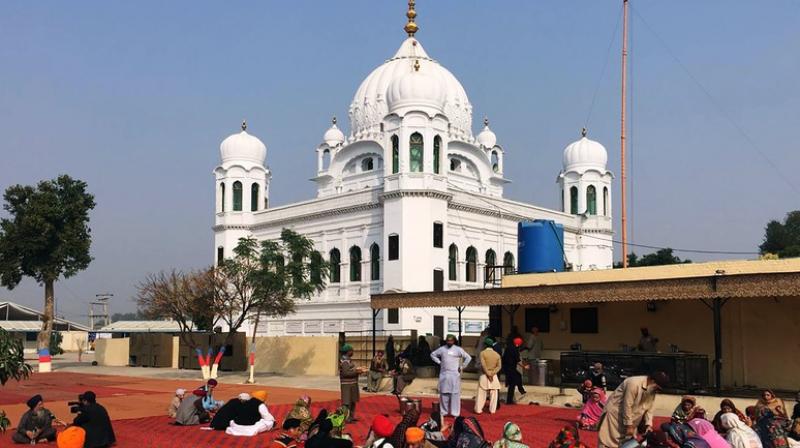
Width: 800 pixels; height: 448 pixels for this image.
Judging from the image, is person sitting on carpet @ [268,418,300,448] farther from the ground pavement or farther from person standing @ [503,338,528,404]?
person standing @ [503,338,528,404]

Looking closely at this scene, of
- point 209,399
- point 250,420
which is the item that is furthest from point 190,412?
point 250,420

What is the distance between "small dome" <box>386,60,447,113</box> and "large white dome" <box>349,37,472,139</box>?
6.04 metres

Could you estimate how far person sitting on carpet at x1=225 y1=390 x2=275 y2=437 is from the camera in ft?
41.1

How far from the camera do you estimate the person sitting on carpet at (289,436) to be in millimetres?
9492

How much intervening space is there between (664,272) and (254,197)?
31837 millimetres

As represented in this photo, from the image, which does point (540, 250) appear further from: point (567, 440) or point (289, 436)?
point (567, 440)

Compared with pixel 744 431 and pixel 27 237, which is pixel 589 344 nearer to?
pixel 744 431

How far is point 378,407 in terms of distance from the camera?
53.8ft

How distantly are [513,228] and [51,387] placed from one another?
2533 centimetres

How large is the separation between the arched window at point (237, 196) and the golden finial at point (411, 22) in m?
13.4

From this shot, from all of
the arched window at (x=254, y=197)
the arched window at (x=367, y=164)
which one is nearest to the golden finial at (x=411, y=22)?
the arched window at (x=367, y=164)

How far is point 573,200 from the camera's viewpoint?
4975 centimetres

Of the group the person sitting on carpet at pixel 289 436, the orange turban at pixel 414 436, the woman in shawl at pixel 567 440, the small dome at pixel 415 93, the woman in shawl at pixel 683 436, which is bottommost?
the person sitting on carpet at pixel 289 436

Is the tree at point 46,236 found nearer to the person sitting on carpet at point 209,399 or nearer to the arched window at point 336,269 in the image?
the arched window at point 336,269
